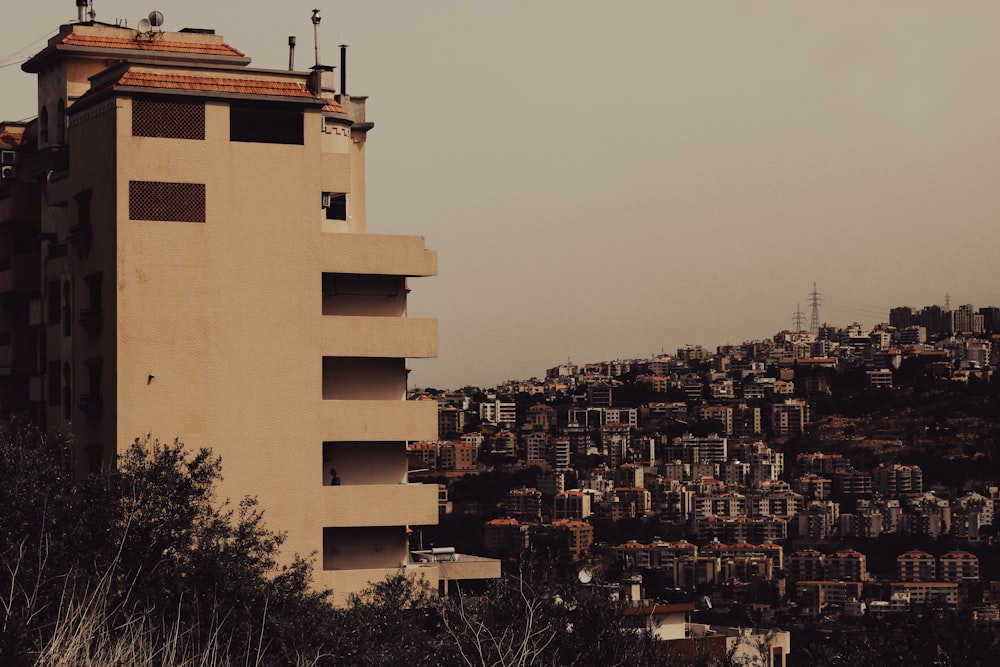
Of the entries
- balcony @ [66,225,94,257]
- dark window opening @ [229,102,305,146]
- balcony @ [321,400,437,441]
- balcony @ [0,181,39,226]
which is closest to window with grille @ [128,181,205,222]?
dark window opening @ [229,102,305,146]

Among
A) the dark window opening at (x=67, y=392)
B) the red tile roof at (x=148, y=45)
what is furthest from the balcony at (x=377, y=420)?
the red tile roof at (x=148, y=45)

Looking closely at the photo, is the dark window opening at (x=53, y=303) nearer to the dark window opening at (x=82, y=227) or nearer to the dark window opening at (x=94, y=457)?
the dark window opening at (x=82, y=227)

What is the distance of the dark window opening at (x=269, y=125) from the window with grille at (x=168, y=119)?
86cm

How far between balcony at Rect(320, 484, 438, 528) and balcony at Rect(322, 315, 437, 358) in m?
2.74

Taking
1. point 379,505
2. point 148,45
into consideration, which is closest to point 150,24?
point 148,45

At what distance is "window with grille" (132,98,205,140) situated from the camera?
3388cm

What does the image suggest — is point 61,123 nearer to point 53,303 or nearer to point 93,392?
point 53,303

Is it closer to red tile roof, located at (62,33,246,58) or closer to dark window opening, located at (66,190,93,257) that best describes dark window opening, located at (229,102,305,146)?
red tile roof, located at (62,33,246,58)

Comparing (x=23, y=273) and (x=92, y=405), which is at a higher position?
(x=23, y=273)

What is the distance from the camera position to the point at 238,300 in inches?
1356

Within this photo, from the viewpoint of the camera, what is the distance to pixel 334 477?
35.5 m

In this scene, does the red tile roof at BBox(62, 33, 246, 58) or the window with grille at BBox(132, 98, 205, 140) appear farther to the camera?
the red tile roof at BBox(62, 33, 246, 58)

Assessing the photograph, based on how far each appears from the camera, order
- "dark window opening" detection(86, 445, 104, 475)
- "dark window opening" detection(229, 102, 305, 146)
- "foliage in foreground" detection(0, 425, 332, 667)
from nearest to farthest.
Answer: "foliage in foreground" detection(0, 425, 332, 667), "dark window opening" detection(86, 445, 104, 475), "dark window opening" detection(229, 102, 305, 146)

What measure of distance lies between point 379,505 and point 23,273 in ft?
34.7
